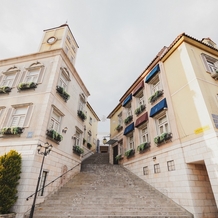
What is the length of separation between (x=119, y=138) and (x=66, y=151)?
786 centimetres

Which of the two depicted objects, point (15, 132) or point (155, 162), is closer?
point (15, 132)

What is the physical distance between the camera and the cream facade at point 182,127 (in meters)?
8.03

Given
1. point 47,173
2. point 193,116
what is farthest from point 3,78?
point 193,116

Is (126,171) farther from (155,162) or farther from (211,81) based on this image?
(211,81)

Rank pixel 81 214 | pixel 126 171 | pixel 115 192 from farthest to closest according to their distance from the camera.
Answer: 1. pixel 126 171
2. pixel 115 192
3. pixel 81 214

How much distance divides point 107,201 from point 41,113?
704 centimetres

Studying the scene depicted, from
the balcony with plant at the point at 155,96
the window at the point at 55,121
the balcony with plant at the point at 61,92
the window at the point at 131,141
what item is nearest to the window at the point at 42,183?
the window at the point at 55,121

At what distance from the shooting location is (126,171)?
14.2 metres

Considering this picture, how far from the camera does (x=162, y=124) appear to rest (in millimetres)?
11805

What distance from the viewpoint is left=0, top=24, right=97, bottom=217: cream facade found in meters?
8.92

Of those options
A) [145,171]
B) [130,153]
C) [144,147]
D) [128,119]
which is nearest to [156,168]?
[145,171]

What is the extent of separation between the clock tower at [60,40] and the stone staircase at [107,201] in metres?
12.7

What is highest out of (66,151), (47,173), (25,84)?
(25,84)

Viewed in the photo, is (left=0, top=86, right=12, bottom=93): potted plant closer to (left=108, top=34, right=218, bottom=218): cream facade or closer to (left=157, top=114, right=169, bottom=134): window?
(left=108, top=34, right=218, bottom=218): cream facade
